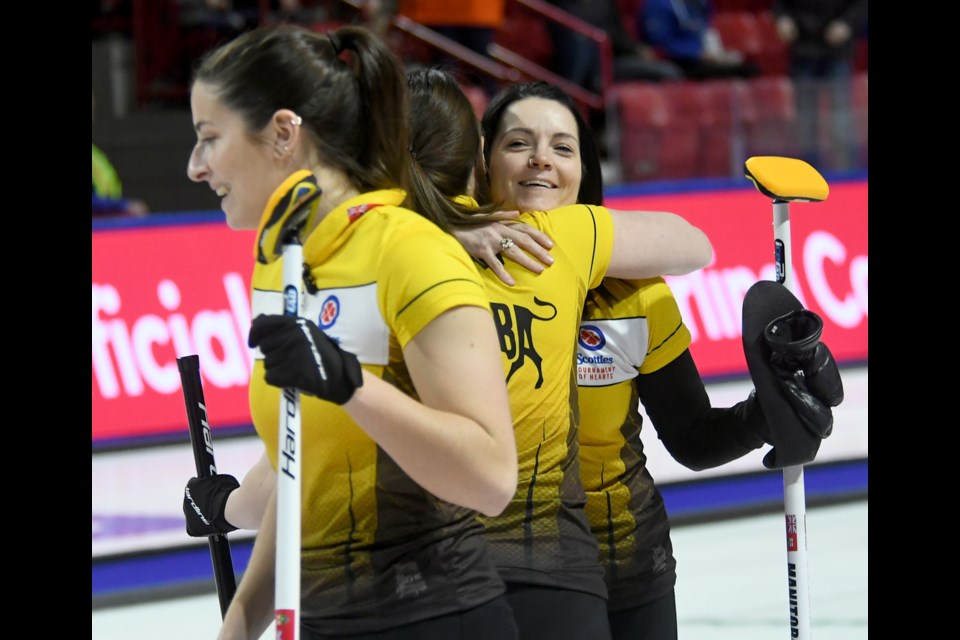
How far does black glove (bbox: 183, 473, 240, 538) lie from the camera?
7.96 ft

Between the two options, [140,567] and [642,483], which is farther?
[140,567]

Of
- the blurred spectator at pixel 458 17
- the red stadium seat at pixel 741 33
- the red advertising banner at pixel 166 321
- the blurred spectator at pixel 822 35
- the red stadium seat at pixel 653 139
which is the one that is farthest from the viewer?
the red stadium seat at pixel 741 33

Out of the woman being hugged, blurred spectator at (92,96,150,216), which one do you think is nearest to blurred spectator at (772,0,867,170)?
blurred spectator at (92,96,150,216)

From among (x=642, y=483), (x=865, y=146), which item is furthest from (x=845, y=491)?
(x=642, y=483)

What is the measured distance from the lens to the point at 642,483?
2725 millimetres

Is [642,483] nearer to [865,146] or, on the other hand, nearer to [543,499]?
[543,499]

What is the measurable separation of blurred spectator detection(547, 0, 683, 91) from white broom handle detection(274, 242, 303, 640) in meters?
8.28

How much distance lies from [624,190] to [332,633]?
533 cm

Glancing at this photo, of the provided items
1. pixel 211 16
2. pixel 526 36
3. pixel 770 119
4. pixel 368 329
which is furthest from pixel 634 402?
pixel 526 36

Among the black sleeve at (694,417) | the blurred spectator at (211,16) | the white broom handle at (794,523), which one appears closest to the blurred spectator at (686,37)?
the blurred spectator at (211,16)

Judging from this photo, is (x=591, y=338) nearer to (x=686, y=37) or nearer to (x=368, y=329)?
(x=368, y=329)

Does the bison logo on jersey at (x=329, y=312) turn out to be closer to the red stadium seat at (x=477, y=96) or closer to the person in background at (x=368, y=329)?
the person in background at (x=368, y=329)

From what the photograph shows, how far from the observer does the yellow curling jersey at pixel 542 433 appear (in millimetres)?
2240

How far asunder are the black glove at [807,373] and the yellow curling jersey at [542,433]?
550mm
